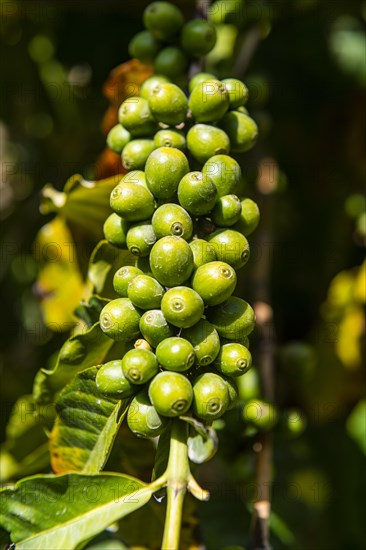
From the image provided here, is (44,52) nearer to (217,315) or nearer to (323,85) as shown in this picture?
(323,85)

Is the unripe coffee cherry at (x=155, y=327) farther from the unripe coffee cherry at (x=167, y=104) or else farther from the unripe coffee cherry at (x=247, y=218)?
the unripe coffee cherry at (x=167, y=104)

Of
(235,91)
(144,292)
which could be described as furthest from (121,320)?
(235,91)

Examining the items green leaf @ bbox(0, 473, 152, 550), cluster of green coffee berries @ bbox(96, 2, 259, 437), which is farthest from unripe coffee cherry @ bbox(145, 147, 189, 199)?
green leaf @ bbox(0, 473, 152, 550)

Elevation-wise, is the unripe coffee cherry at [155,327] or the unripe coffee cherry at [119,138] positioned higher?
the unripe coffee cherry at [119,138]

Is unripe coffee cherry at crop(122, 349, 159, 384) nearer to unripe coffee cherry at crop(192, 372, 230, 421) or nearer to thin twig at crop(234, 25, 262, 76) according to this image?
unripe coffee cherry at crop(192, 372, 230, 421)

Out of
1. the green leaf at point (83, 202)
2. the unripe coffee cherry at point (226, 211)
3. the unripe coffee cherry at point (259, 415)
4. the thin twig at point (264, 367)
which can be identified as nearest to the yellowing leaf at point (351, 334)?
the thin twig at point (264, 367)

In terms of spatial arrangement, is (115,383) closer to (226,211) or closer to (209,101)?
(226,211)
